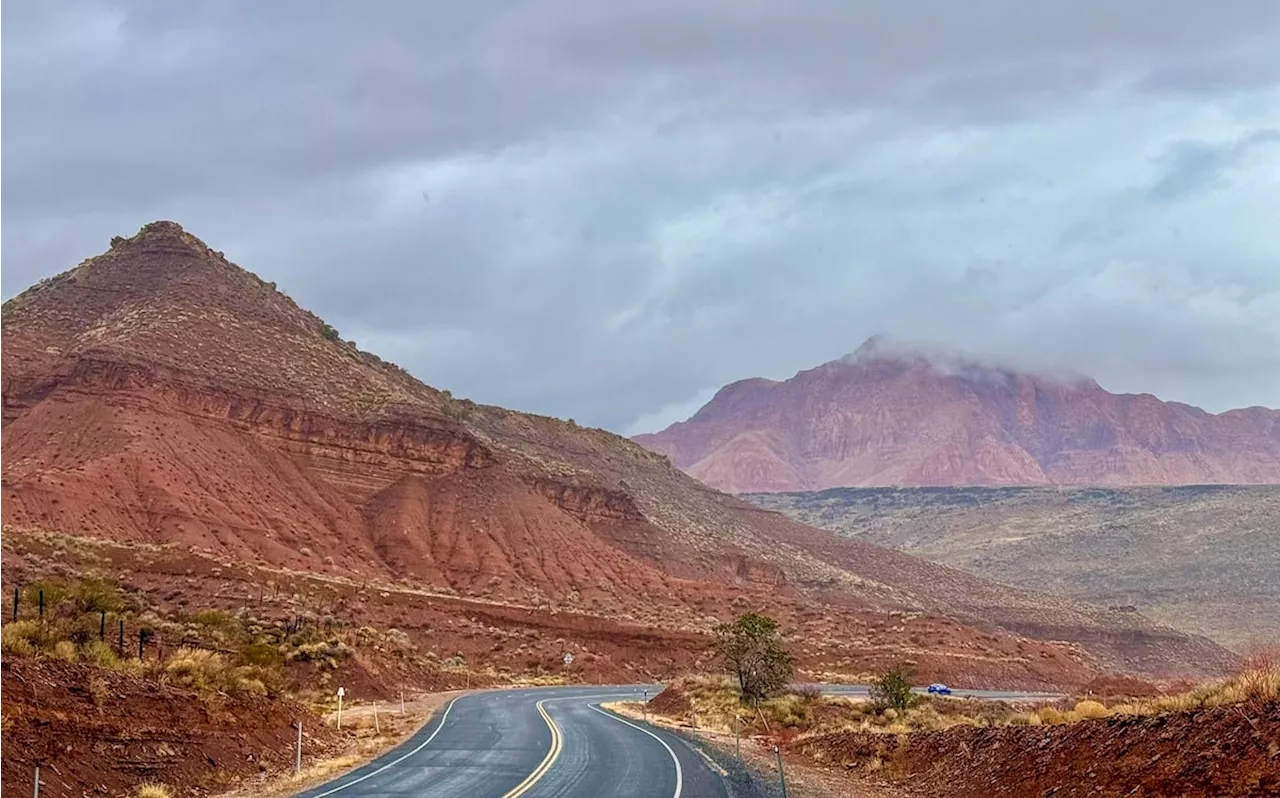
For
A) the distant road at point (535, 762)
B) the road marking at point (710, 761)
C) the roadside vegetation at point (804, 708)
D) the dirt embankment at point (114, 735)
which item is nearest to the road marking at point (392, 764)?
the distant road at point (535, 762)

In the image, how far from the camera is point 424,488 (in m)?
96.2

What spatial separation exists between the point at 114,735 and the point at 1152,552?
160732mm

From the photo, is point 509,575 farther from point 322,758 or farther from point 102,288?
point 322,758

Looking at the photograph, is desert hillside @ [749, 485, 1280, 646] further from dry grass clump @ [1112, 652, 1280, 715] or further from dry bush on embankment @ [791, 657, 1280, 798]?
dry grass clump @ [1112, 652, 1280, 715]

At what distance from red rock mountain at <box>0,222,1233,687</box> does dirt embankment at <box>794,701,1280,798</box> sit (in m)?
46.2

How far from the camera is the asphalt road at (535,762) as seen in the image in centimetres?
2003

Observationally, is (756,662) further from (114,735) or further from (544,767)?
(114,735)

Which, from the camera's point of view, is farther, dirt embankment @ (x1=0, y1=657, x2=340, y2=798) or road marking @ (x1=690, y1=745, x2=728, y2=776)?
road marking @ (x1=690, y1=745, x2=728, y2=776)

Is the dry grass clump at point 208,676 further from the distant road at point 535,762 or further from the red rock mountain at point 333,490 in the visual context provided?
the red rock mountain at point 333,490

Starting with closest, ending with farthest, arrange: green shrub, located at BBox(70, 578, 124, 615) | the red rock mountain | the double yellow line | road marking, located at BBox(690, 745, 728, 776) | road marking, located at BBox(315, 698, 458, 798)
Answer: road marking, located at BBox(315, 698, 458, 798) → the double yellow line → road marking, located at BBox(690, 745, 728, 776) → green shrub, located at BBox(70, 578, 124, 615) → the red rock mountain

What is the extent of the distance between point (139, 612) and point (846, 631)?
55367 mm

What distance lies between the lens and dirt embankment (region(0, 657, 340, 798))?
17.1m

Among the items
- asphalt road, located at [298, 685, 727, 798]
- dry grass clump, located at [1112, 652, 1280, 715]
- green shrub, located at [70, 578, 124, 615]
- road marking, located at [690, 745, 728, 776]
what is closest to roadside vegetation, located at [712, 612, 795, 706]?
asphalt road, located at [298, 685, 727, 798]

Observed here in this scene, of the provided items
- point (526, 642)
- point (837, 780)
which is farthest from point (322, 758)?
point (526, 642)
